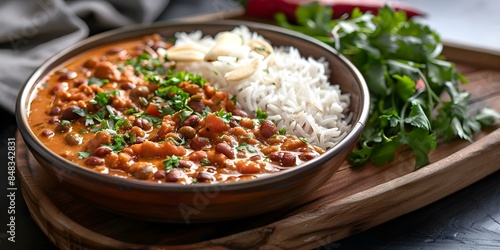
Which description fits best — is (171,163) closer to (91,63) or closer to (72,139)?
(72,139)

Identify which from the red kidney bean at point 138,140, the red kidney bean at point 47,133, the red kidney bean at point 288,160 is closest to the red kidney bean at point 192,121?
the red kidney bean at point 138,140

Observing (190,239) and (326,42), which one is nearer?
(190,239)

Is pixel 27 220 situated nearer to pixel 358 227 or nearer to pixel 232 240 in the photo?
pixel 232 240

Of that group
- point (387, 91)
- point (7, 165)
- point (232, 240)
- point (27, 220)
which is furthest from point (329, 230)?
point (7, 165)

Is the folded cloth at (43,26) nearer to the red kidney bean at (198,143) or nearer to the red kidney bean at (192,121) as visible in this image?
the red kidney bean at (192,121)

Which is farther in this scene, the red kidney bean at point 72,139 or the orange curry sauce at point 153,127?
the red kidney bean at point 72,139

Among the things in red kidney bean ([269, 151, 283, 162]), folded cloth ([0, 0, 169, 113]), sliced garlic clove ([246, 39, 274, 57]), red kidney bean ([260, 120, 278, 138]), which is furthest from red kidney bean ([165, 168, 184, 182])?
folded cloth ([0, 0, 169, 113])

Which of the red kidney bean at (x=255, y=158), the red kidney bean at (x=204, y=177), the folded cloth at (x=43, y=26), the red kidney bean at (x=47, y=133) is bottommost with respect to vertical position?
the folded cloth at (x=43, y=26)
